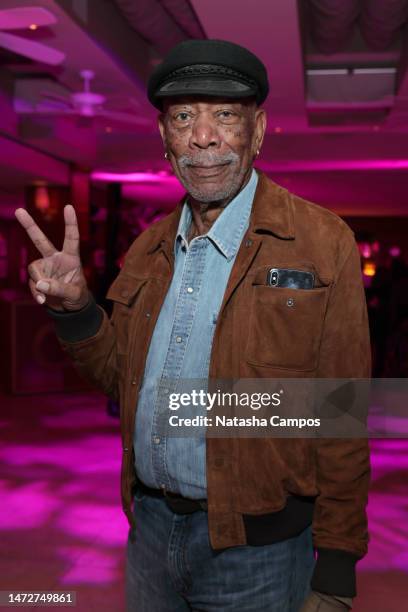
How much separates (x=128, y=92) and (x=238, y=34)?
1.80m

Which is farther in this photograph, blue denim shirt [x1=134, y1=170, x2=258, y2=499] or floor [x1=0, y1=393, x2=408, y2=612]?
floor [x1=0, y1=393, x2=408, y2=612]

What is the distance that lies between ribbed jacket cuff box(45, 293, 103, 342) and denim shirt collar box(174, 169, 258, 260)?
9.9 inches

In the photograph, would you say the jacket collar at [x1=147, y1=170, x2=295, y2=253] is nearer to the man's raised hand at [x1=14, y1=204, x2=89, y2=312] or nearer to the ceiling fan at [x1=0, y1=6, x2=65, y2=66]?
the man's raised hand at [x1=14, y1=204, x2=89, y2=312]

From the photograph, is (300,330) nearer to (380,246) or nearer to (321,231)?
(321,231)

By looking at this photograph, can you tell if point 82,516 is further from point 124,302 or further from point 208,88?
point 208,88

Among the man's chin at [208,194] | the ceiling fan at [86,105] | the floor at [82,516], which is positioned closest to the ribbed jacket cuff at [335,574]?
the man's chin at [208,194]

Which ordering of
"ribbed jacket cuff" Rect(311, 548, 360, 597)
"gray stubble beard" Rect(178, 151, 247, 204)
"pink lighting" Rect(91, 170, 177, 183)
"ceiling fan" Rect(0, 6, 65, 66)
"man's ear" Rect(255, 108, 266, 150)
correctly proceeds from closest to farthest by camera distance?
"ribbed jacket cuff" Rect(311, 548, 360, 597) < "gray stubble beard" Rect(178, 151, 247, 204) < "man's ear" Rect(255, 108, 266, 150) < "ceiling fan" Rect(0, 6, 65, 66) < "pink lighting" Rect(91, 170, 177, 183)

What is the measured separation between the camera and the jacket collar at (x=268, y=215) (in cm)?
133

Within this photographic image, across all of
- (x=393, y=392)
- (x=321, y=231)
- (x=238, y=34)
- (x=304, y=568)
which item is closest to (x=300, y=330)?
(x=321, y=231)

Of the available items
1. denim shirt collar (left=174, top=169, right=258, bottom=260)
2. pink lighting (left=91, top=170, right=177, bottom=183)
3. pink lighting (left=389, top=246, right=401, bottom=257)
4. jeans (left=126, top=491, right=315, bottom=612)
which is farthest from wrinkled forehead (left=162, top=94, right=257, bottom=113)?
pink lighting (left=389, top=246, right=401, bottom=257)

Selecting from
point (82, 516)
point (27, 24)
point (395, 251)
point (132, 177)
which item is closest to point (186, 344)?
point (82, 516)

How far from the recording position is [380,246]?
1789 cm

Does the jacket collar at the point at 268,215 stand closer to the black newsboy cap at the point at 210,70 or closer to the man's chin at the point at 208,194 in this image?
the man's chin at the point at 208,194

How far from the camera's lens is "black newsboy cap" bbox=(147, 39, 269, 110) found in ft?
4.29
